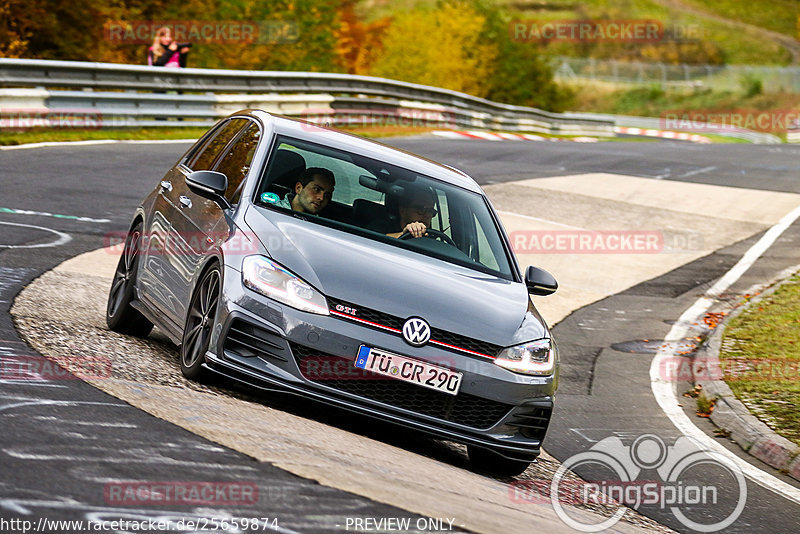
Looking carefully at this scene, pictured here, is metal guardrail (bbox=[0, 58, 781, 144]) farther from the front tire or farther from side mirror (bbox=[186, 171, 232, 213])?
the front tire

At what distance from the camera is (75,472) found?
460 centimetres

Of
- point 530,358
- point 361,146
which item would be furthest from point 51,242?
point 530,358

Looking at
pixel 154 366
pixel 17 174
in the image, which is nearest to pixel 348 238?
pixel 154 366

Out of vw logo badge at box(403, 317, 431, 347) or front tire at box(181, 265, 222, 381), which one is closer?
vw logo badge at box(403, 317, 431, 347)

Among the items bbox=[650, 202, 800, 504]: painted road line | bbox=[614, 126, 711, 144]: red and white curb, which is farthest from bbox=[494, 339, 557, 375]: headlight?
bbox=[614, 126, 711, 144]: red and white curb

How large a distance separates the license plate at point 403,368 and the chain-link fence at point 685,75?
71441mm

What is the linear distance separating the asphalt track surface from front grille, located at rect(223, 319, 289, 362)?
0.71 meters

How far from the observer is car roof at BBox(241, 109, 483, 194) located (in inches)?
298

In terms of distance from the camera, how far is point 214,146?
815cm

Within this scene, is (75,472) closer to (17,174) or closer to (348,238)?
(348,238)

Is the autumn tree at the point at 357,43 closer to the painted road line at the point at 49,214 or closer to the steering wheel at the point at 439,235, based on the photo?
the painted road line at the point at 49,214

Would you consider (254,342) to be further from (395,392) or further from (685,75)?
(685,75)

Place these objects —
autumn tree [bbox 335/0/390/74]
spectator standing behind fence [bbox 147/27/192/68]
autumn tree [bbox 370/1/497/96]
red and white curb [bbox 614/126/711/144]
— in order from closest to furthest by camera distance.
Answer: spectator standing behind fence [bbox 147/27/192/68], red and white curb [bbox 614/126/711/144], autumn tree [bbox 370/1/497/96], autumn tree [bbox 335/0/390/74]

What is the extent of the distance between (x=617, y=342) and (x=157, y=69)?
1331cm
